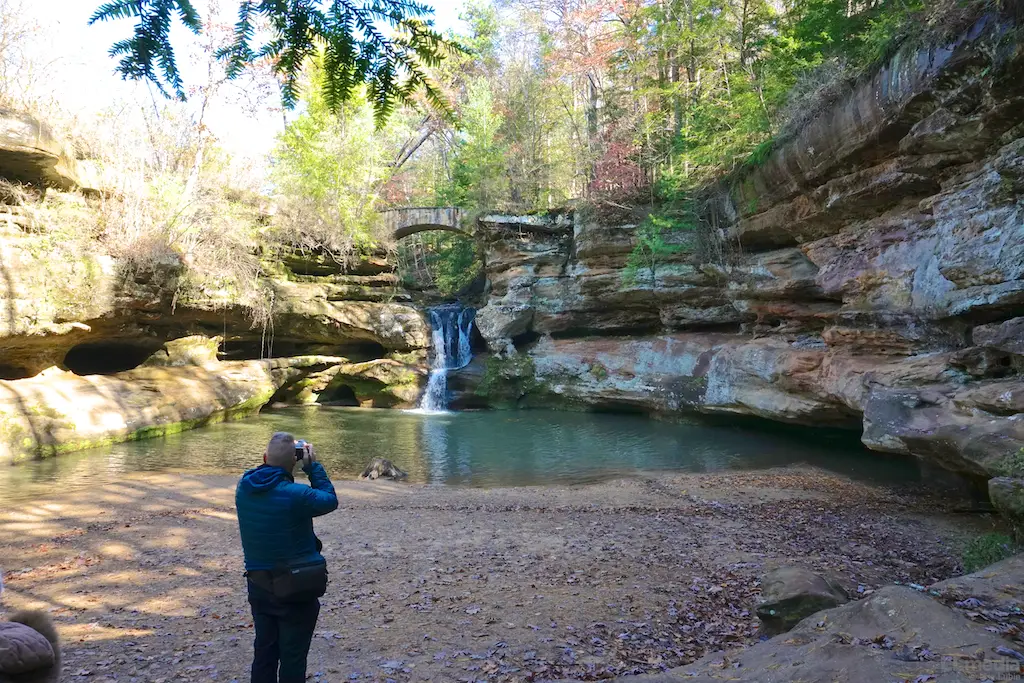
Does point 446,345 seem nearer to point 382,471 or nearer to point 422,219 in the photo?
point 422,219

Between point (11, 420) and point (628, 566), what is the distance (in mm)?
13960

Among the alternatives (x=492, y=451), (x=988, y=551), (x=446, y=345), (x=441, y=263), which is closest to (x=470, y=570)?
(x=988, y=551)

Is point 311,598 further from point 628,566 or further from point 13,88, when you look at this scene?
point 13,88

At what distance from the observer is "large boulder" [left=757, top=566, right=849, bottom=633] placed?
4.52m

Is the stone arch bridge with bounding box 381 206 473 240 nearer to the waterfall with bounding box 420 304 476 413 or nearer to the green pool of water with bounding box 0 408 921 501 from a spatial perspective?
the waterfall with bounding box 420 304 476 413

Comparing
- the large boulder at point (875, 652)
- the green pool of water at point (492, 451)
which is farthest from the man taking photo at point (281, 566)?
the green pool of water at point (492, 451)

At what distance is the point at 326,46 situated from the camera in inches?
107

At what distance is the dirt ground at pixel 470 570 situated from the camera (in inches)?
178

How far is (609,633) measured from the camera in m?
4.85

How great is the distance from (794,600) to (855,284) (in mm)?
9449

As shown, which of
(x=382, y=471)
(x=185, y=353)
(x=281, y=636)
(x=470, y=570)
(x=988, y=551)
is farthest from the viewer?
(x=185, y=353)

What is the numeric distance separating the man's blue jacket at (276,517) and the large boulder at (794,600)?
11.3ft

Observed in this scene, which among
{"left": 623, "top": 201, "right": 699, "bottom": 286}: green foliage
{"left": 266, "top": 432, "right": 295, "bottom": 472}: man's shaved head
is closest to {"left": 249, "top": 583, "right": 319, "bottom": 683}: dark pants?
{"left": 266, "top": 432, "right": 295, "bottom": 472}: man's shaved head

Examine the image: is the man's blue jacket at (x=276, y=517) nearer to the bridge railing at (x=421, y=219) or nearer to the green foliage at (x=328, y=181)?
the green foliage at (x=328, y=181)
